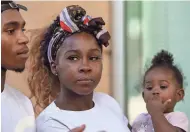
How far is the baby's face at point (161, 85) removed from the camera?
277 centimetres

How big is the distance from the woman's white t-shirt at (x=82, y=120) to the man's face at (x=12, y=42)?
10.6 inches

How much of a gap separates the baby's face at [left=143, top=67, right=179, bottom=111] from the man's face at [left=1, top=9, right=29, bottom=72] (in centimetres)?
96

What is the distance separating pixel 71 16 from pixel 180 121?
2.99 feet

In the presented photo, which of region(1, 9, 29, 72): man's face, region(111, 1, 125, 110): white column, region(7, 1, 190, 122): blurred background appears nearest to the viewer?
region(1, 9, 29, 72): man's face

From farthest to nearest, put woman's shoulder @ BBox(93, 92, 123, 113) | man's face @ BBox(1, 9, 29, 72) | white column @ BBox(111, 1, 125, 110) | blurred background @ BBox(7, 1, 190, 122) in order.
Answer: white column @ BBox(111, 1, 125, 110) → blurred background @ BBox(7, 1, 190, 122) → woman's shoulder @ BBox(93, 92, 123, 113) → man's face @ BBox(1, 9, 29, 72)

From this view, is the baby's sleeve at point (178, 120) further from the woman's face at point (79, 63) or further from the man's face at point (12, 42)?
the man's face at point (12, 42)

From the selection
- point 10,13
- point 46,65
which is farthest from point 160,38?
point 10,13

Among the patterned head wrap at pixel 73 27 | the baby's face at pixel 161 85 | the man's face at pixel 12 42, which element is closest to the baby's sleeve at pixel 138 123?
the baby's face at pixel 161 85

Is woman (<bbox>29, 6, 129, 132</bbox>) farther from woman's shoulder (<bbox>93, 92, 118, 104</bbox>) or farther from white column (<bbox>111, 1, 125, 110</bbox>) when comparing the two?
white column (<bbox>111, 1, 125, 110</bbox>)

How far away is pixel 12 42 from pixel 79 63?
35cm

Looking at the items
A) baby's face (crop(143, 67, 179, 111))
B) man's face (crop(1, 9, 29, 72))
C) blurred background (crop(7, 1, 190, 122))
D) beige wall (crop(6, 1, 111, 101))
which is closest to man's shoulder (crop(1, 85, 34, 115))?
man's face (crop(1, 9, 29, 72))

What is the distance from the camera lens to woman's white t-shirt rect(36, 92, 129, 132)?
2.13 metres

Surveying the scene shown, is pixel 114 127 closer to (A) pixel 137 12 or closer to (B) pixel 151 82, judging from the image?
(B) pixel 151 82

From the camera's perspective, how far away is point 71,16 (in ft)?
7.62
